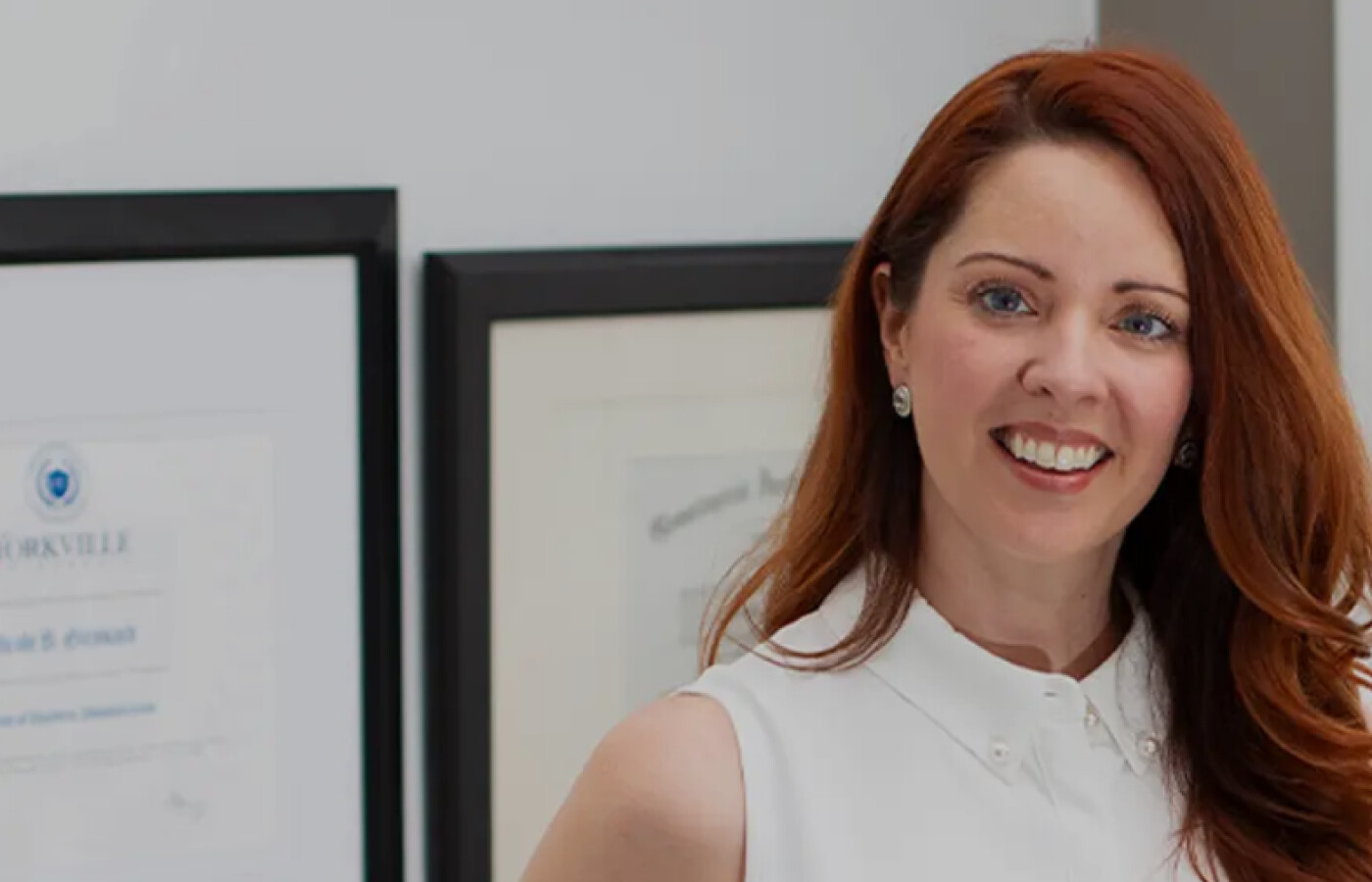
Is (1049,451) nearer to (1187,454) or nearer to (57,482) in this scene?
(1187,454)

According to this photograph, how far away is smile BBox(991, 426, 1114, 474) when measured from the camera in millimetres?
1043

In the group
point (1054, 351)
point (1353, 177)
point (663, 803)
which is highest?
point (1353, 177)

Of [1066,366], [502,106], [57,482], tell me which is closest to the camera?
[1066,366]

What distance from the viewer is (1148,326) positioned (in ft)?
3.48

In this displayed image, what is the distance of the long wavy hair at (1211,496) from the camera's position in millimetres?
1062

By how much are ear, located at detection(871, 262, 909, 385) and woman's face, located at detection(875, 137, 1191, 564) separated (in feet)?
0.12

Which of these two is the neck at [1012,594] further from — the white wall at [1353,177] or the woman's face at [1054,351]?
the white wall at [1353,177]

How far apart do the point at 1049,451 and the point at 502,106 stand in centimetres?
50

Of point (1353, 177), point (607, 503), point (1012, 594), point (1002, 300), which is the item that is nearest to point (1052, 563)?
point (1012, 594)

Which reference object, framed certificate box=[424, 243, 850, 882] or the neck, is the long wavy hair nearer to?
the neck

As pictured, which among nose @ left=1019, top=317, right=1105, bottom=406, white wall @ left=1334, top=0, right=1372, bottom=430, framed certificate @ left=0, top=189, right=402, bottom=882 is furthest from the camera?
white wall @ left=1334, top=0, right=1372, bottom=430

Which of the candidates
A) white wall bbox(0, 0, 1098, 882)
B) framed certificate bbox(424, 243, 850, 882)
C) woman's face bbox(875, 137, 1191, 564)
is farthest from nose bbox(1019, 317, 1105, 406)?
white wall bbox(0, 0, 1098, 882)

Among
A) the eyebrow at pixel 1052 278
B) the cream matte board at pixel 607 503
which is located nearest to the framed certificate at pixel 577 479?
the cream matte board at pixel 607 503

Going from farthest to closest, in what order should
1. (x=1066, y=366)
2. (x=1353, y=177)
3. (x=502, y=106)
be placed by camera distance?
(x=1353, y=177) < (x=502, y=106) < (x=1066, y=366)
